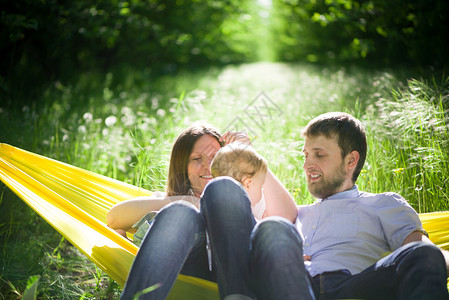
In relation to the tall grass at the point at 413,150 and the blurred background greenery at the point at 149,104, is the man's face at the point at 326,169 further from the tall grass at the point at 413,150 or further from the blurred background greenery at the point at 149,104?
the tall grass at the point at 413,150

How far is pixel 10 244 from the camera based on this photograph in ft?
7.82

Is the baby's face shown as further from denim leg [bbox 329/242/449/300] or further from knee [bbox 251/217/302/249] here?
denim leg [bbox 329/242/449/300]

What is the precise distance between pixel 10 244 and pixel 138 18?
16.2ft

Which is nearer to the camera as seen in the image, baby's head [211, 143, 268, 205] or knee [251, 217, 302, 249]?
knee [251, 217, 302, 249]

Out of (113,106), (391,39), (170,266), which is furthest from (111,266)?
(391,39)

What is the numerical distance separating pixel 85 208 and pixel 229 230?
103cm

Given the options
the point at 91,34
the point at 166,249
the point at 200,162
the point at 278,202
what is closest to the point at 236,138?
the point at 200,162

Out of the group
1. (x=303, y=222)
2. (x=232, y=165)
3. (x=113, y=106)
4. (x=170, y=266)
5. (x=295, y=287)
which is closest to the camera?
(x=295, y=287)

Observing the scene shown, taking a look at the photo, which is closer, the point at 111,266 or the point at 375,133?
the point at 111,266

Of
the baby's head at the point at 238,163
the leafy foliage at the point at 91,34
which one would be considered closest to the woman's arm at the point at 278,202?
the baby's head at the point at 238,163

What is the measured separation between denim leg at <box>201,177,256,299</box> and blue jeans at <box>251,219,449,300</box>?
0.13 ft

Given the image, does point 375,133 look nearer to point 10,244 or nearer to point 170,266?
point 170,266

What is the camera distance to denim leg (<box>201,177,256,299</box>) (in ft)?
4.10

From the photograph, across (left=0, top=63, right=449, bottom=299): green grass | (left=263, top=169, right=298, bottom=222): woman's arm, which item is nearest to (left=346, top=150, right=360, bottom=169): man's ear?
(left=263, top=169, right=298, bottom=222): woman's arm
